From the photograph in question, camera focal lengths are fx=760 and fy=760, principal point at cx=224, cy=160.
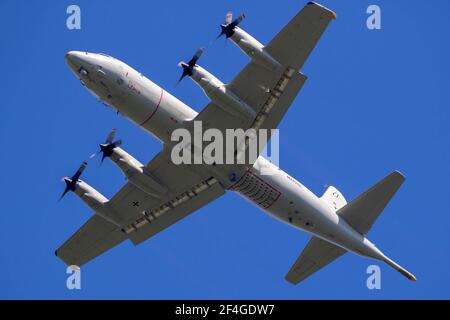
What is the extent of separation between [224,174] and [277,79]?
19.1ft

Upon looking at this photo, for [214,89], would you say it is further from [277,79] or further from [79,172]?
[79,172]

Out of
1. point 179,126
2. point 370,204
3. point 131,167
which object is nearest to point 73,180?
point 131,167

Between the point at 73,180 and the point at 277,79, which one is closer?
the point at 277,79

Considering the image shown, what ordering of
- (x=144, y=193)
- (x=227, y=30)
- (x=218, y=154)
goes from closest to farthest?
(x=227, y=30), (x=218, y=154), (x=144, y=193)

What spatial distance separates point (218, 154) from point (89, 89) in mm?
7401

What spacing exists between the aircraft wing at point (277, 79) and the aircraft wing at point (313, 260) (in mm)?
8606

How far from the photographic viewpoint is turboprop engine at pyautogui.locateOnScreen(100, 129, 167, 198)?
39.7 metres

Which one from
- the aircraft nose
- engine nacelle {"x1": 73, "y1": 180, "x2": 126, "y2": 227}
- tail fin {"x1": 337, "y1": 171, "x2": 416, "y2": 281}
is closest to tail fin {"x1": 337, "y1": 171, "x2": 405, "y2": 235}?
tail fin {"x1": 337, "y1": 171, "x2": 416, "y2": 281}

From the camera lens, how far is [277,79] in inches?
1518

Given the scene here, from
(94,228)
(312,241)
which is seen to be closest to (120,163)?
(94,228)

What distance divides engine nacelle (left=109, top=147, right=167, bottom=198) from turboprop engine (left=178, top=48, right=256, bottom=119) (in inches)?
217

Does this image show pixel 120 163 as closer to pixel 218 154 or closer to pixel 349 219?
pixel 218 154

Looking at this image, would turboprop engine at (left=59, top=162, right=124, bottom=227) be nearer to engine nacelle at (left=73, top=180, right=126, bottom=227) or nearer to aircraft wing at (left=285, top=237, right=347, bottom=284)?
engine nacelle at (left=73, top=180, right=126, bottom=227)

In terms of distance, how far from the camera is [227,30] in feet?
122
